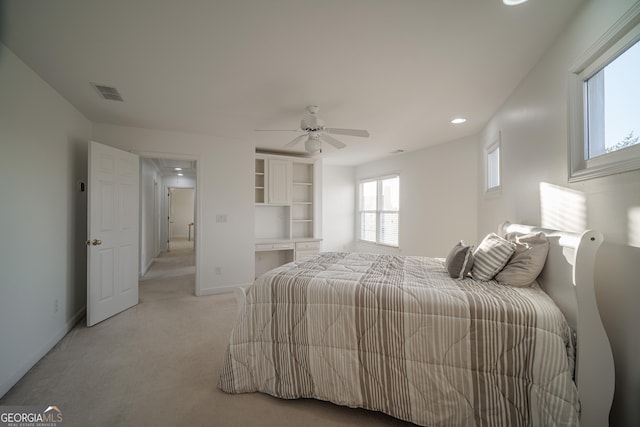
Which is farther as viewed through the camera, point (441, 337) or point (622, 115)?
point (441, 337)

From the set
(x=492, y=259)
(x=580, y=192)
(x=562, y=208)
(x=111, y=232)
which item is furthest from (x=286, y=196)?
(x=580, y=192)

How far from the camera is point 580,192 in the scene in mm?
1608

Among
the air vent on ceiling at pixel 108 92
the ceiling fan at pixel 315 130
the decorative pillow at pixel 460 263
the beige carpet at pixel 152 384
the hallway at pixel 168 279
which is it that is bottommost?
the beige carpet at pixel 152 384

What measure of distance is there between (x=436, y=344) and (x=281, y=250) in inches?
159

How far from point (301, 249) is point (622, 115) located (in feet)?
14.3

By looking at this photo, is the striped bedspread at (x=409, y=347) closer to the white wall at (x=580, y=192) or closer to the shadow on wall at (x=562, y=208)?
the white wall at (x=580, y=192)

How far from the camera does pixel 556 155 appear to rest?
1879 millimetres

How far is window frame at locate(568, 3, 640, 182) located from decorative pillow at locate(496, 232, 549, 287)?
449mm

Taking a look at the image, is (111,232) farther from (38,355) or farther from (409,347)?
(409,347)

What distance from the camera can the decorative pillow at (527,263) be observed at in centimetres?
174

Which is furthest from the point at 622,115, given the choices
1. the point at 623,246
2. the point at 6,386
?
the point at 6,386

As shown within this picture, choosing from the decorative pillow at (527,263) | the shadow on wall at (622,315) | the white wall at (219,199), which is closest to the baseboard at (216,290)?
the white wall at (219,199)

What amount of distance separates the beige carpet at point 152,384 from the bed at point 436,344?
119mm

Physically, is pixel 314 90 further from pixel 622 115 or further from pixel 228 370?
pixel 228 370
